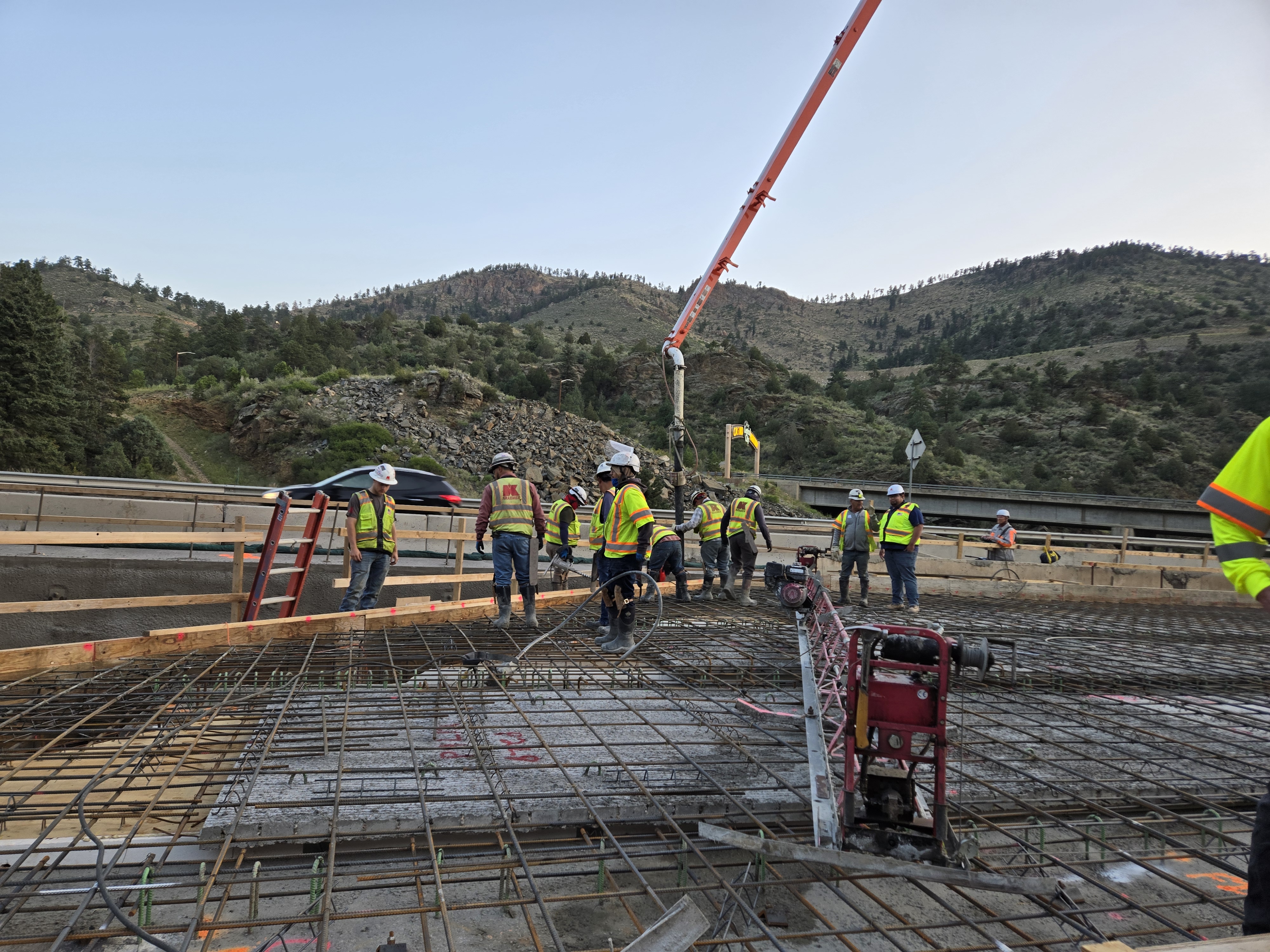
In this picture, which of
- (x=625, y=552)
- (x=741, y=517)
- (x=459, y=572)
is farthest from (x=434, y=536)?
(x=741, y=517)

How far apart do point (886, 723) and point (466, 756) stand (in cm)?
226

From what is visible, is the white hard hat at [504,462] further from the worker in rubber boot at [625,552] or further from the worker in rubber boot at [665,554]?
the worker in rubber boot at [665,554]

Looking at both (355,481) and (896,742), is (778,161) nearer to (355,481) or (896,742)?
(355,481)

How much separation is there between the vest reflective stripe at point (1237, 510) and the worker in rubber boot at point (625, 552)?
4279 millimetres

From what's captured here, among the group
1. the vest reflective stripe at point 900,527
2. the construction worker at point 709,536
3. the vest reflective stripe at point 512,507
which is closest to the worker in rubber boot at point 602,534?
the vest reflective stripe at point 512,507

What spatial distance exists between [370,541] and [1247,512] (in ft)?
24.0

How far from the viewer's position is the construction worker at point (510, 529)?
24.5 feet

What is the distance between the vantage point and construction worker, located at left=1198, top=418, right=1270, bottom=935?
2088mm

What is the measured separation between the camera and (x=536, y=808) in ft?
10.5

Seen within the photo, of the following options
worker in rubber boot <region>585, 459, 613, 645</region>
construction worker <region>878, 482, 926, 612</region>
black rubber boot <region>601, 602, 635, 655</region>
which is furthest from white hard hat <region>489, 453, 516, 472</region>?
construction worker <region>878, 482, 926, 612</region>

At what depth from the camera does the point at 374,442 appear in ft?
100

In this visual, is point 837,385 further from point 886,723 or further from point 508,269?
point 508,269

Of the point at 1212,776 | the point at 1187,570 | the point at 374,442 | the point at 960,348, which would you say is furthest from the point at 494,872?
the point at 960,348

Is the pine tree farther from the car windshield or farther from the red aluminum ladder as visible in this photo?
the red aluminum ladder
